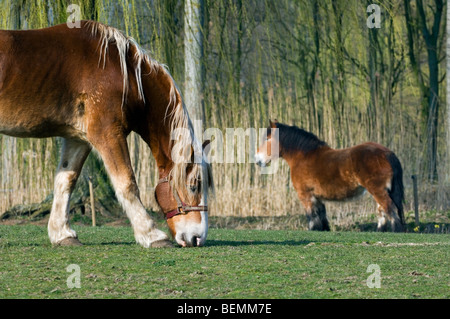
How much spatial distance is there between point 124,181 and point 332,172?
6.32 metres

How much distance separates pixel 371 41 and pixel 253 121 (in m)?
4.24

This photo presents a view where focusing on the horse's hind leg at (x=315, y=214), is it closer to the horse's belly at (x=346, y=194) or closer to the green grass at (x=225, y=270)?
the horse's belly at (x=346, y=194)

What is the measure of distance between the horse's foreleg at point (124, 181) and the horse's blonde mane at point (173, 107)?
1.08ft

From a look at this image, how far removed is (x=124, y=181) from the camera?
5535mm

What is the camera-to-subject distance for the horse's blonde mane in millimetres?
5586

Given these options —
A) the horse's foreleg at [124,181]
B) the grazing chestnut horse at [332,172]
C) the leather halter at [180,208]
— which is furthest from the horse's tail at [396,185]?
the horse's foreleg at [124,181]

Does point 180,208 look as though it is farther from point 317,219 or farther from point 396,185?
point 396,185

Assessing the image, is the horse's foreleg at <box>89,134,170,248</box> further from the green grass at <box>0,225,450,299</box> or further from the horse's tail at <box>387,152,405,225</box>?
the horse's tail at <box>387,152,405,225</box>

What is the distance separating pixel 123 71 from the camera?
220 inches

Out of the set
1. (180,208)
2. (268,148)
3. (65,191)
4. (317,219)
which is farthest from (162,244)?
(268,148)

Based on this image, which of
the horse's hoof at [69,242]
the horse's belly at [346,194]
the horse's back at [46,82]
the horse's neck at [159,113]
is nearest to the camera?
the horse's back at [46,82]

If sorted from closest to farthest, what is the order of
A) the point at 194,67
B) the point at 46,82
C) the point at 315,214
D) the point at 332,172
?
the point at 46,82 → the point at 194,67 → the point at 315,214 → the point at 332,172

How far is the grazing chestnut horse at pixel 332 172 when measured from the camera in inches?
421
